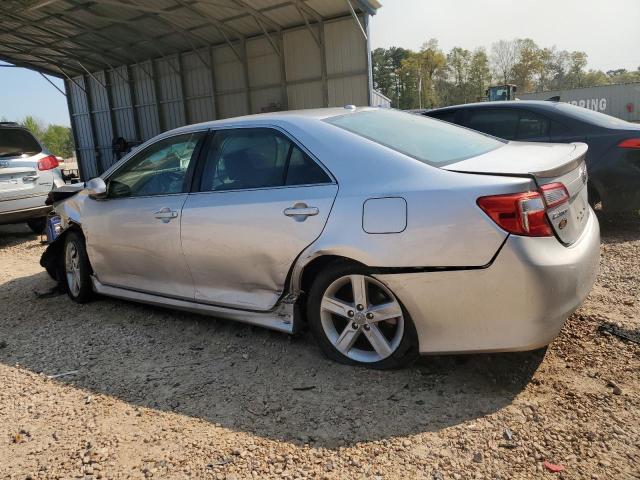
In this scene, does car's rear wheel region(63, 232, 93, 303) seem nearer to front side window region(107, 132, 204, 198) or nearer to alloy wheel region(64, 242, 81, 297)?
alloy wheel region(64, 242, 81, 297)

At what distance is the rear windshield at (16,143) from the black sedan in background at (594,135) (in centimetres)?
682

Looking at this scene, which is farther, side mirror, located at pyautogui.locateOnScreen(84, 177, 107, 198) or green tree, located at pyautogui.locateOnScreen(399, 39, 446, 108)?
green tree, located at pyautogui.locateOnScreen(399, 39, 446, 108)

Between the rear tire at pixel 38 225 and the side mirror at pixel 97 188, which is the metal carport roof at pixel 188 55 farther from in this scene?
the side mirror at pixel 97 188

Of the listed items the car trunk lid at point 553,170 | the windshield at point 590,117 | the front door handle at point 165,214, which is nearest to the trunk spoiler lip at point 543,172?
the car trunk lid at point 553,170

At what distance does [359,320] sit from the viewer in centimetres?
288

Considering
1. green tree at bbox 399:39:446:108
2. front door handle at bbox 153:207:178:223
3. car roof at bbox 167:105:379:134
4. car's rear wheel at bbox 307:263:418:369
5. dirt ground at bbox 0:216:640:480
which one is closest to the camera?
dirt ground at bbox 0:216:640:480

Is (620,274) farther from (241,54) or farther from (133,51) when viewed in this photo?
(133,51)

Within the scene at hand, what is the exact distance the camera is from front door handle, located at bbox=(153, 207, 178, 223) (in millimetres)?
3602

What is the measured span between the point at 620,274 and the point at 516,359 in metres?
2.02

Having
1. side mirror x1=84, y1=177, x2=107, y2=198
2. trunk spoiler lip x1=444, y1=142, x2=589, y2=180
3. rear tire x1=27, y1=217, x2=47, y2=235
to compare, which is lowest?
rear tire x1=27, y1=217, x2=47, y2=235

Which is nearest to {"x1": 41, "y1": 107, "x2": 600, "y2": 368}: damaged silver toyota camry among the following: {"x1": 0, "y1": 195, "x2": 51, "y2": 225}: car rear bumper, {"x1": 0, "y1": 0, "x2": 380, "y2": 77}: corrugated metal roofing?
{"x1": 0, "y1": 195, "x2": 51, "y2": 225}: car rear bumper

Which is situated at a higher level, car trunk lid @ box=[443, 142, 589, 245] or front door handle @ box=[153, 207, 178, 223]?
car trunk lid @ box=[443, 142, 589, 245]

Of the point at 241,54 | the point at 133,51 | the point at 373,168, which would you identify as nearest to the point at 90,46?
the point at 133,51

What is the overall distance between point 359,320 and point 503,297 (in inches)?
32.3
